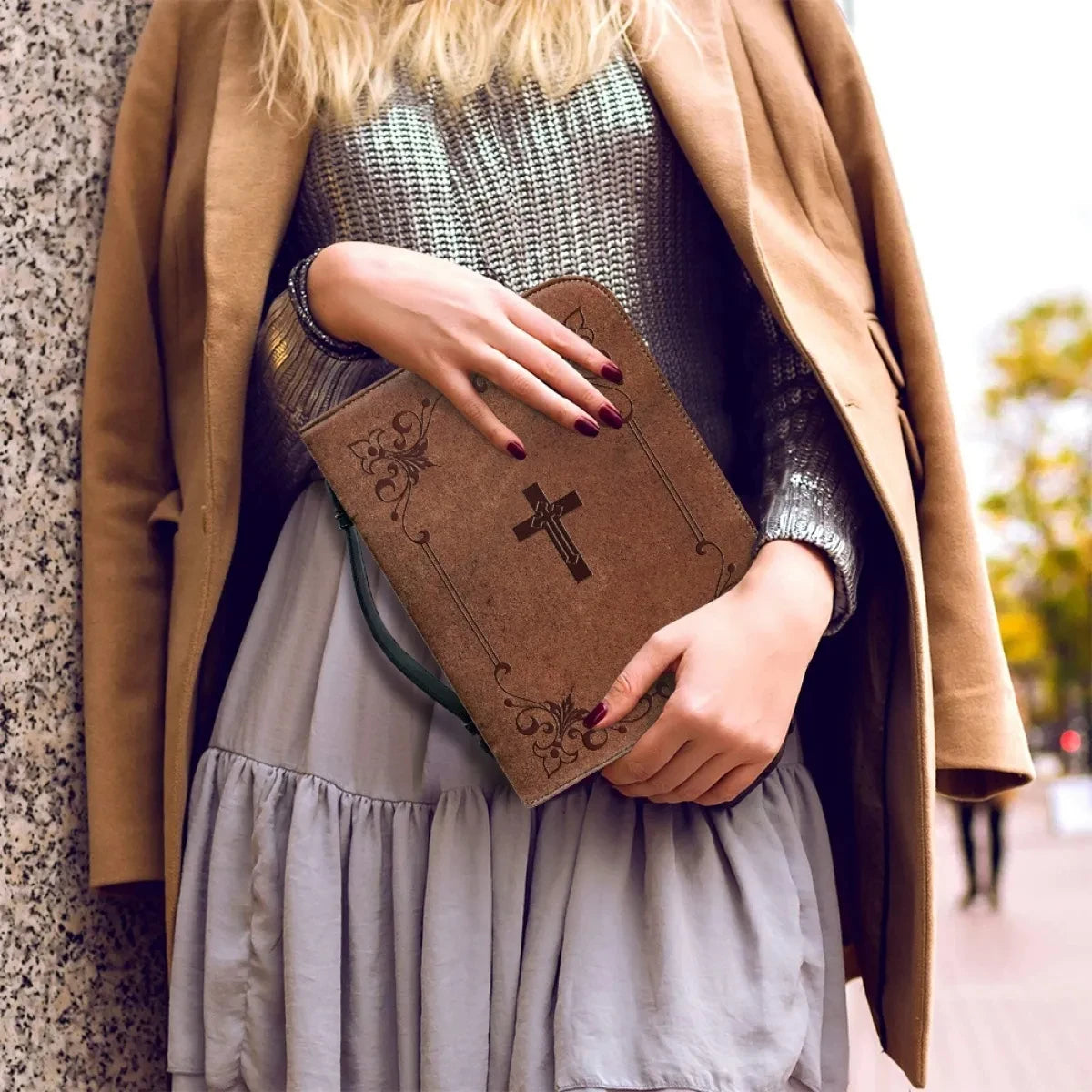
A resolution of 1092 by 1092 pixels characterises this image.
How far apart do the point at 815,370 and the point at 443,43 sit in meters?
0.41

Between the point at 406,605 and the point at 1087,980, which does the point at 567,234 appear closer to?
the point at 406,605

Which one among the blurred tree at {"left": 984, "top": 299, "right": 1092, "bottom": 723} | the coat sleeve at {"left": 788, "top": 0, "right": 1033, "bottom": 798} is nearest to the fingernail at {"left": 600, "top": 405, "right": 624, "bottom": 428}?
the coat sleeve at {"left": 788, "top": 0, "right": 1033, "bottom": 798}

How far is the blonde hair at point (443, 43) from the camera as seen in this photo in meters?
1.01

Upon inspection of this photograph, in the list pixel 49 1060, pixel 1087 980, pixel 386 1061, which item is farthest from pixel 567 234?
pixel 1087 980

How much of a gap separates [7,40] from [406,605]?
1.95ft

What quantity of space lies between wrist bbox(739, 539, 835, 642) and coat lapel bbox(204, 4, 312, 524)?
43 centimetres

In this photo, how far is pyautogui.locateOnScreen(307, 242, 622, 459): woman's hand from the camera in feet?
2.89

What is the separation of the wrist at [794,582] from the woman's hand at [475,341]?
142mm

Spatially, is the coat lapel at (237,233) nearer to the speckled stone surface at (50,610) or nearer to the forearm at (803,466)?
the speckled stone surface at (50,610)

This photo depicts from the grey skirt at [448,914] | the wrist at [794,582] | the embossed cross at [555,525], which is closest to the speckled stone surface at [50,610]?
the grey skirt at [448,914]

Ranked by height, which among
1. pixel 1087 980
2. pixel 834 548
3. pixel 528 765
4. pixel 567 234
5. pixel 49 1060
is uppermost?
pixel 567 234

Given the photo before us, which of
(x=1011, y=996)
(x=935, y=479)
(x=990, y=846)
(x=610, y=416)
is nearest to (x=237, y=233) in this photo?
(x=610, y=416)

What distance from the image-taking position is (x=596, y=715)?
84 centimetres

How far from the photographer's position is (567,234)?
0.98 m
